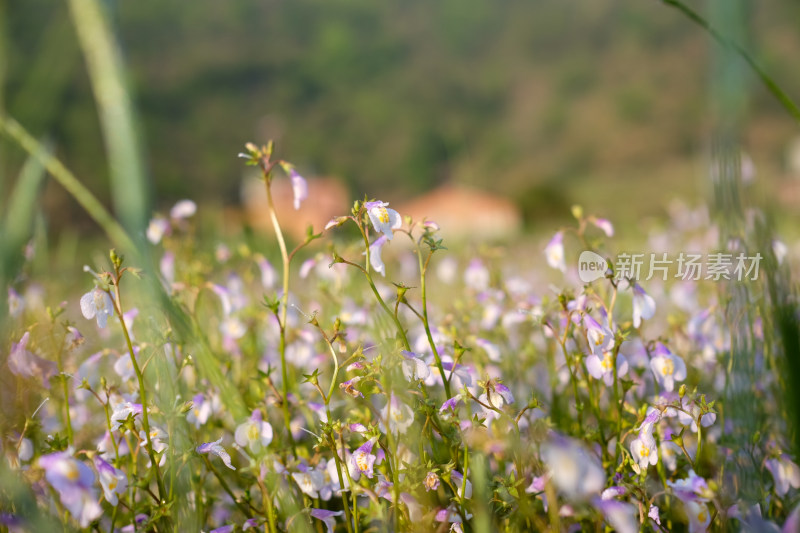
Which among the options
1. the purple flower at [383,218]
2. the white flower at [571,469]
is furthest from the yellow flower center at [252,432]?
the white flower at [571,469]

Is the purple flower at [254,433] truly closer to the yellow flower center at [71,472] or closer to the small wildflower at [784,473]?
the yellow flower center at [71,472]

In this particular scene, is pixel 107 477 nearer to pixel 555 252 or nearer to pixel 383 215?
pixel 383 215

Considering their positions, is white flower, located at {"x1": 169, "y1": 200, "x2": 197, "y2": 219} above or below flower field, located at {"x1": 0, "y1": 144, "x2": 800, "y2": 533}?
above

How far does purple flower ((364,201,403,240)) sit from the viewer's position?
127 centimetres

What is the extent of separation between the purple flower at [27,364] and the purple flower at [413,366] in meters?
0.78

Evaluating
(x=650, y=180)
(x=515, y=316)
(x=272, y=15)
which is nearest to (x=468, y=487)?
(x=515, y=316)

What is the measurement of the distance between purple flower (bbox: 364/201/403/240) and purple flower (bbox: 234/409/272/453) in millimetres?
451

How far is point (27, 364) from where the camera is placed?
1375 millimetres

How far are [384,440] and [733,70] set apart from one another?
3.32ft

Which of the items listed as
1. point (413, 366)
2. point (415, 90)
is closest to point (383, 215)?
point (413, 366)

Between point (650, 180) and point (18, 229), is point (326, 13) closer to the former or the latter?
point (650, 180)

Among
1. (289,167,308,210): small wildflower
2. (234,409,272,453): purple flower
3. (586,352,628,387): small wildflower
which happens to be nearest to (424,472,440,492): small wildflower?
(234,409,272,453): purple flower

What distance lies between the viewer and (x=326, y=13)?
86.2m

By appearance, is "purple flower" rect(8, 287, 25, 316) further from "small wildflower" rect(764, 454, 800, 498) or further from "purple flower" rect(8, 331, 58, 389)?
"small wildflower" rect(764, 454, 800, 498)
